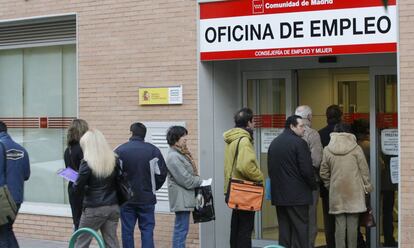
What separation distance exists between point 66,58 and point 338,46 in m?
4.88

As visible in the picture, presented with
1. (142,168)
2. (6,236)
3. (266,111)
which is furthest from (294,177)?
(6,236)

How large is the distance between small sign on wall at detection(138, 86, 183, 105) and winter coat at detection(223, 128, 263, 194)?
1717 millimetres

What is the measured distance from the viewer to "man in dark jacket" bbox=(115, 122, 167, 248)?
8078 mm

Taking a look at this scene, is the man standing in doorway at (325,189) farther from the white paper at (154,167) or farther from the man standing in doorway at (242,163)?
the white paper at (154,167)

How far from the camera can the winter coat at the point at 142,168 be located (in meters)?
8.07

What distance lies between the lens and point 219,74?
9836mm

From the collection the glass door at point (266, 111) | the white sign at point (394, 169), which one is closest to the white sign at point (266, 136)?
the glass door at point (266, 111)

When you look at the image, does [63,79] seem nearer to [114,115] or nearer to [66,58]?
[66,58]

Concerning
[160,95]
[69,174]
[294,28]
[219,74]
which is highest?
[294,28]

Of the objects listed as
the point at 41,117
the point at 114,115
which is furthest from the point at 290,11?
the point at 41,117

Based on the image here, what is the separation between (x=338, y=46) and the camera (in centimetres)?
867

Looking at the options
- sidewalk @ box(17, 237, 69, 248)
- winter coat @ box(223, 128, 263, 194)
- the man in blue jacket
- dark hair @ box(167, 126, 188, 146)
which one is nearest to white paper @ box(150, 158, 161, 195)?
dark hair @ box(167, 126, 188, 146)

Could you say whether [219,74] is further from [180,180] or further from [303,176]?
[303,176]

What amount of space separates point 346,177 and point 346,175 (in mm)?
24
